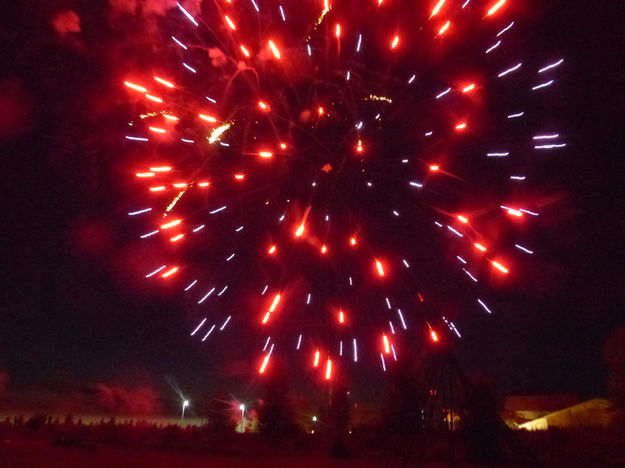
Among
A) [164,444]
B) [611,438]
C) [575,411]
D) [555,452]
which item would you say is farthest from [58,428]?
[575,411]

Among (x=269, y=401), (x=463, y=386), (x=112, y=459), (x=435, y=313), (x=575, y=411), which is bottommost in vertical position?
(x=112, y=459)

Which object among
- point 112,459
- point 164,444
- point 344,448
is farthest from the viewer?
point 164,444

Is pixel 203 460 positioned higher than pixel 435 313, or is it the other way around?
pixel 435 313

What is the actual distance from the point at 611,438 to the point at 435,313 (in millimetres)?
15905

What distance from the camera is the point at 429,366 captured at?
855 cm

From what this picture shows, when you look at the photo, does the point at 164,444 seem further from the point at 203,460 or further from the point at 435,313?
the point at 435,313

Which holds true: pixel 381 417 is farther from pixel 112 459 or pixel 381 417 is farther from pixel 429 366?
pixel 429 366

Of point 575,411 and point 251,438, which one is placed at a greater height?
point 575,411

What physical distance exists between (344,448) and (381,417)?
8.76 meters

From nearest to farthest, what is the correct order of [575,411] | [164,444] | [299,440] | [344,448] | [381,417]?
[344,448] → [164,444] → [299,440] → [381,417] → [575,411]

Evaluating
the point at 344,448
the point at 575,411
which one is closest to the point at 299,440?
the point at 344,448

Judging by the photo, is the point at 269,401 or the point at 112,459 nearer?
the point at 112,459

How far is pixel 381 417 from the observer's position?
84.9 feet

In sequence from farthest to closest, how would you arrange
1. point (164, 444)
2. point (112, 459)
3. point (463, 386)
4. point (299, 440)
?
1. point (299, 440)
2. point (164, 444)
3. point (112, 459)
4. point (463, 386)
